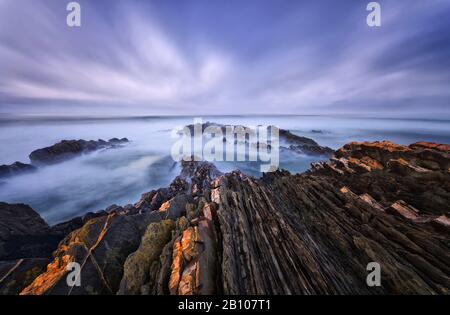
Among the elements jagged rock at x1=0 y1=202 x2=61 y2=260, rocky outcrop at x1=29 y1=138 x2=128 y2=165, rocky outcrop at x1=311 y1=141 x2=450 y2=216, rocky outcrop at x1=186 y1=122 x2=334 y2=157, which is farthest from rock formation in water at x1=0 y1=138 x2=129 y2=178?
rocky outcrop at x1=311 y1=141 x2=450 y2=216

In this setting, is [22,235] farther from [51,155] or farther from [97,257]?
[51,155]

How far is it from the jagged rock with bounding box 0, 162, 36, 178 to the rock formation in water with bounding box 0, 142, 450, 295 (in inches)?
1081

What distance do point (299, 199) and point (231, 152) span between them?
2615 cm

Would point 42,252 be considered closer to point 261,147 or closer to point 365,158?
point 365,158

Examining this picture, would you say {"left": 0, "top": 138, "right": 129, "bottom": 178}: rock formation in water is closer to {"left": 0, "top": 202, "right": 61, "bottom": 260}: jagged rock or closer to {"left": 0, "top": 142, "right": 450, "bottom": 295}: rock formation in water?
{"left": 0, "top": 202, "right": 61, "bottom": 260}: jagged rock

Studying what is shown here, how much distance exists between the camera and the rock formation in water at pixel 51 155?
2512 centimetres

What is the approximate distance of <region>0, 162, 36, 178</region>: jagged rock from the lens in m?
24.0

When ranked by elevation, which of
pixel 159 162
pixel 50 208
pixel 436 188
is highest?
pixel 436 188

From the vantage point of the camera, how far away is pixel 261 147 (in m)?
36.5

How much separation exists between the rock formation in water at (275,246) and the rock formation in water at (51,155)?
2820cm

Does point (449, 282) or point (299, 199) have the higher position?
point (299, 199)

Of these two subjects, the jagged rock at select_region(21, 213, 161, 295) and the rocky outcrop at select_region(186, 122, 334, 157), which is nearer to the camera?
the jagged rock at select_region(21, 213, 161, 295)
